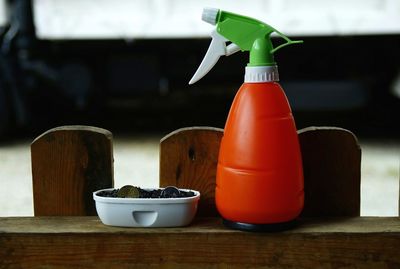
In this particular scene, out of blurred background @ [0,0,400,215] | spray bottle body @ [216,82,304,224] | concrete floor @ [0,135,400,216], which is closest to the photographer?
A: spray bottle body @ [216,82,304,224]

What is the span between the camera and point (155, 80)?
3.95 m

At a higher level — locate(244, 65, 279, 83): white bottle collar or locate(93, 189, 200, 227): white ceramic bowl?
locate(244, 65, 279, 83): white bottle collar

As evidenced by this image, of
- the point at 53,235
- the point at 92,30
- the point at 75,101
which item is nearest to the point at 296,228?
the point at 53,235

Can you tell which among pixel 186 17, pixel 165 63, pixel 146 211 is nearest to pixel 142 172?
pixel 186 17

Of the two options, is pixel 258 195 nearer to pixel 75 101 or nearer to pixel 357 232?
pixel 357 232

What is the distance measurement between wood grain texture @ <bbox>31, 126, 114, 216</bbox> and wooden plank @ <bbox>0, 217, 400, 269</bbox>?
0.09 meters

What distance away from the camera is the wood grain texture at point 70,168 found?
2.48 feet

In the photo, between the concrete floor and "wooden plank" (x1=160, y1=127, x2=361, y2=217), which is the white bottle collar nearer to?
"wooden plank" (x1=160, y1=127, x2=361, y2=217)

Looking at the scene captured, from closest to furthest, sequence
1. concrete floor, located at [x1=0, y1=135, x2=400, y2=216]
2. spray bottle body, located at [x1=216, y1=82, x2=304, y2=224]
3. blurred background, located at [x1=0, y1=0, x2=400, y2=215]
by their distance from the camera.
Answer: spray bottle body, located at [x1=216, y1=82, x2=304, y2=224]
concrete floor, located at [x1=0, y1=135, x2=400, y2=216]
blurred background, located at [x1=0, y1=0, x2=400, y2=215]

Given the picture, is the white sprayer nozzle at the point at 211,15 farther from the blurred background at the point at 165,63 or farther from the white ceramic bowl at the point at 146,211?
the blurred background at the point at 165,63

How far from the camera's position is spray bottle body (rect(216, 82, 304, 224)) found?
0.67 metres

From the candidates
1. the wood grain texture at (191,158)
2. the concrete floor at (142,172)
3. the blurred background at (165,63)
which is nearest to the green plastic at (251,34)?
the wood grain texture at (191,158)

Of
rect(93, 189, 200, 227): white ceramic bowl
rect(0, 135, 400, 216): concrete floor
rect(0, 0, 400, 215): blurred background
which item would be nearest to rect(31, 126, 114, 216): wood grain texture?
rect(93, 189, 200, 227): white ceramic bowl

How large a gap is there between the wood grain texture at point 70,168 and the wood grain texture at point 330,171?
296 millimetres
